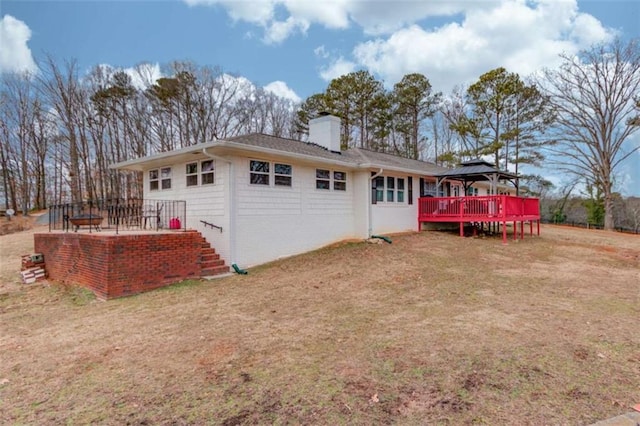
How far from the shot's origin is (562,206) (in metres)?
29.8

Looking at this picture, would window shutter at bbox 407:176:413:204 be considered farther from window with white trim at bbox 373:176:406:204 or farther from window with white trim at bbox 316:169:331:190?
window with white trim at bbox 316:169:331:190

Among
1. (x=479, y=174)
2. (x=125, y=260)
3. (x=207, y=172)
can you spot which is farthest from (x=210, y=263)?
(x=479, y=174)

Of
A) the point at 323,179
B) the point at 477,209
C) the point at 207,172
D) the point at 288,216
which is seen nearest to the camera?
the point at 207,172

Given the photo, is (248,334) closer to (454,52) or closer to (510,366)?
(510,366)

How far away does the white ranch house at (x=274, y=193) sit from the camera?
950 cm

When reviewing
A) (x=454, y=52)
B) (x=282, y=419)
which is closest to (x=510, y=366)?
(x=282, y=419)

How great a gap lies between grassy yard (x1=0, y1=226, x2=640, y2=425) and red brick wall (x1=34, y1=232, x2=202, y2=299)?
404 millimetres

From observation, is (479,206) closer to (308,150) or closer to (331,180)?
(331,180)

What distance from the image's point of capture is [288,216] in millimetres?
10844

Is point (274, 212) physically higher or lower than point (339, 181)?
lower

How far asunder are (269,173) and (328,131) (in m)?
5.10

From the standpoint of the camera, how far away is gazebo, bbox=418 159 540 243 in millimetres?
13258

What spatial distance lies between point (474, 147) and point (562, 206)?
33.0 ft

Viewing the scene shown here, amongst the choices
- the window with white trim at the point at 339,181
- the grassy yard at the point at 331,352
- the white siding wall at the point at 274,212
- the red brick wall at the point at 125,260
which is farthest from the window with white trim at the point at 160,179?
the window with white trim at the point at 339,181
